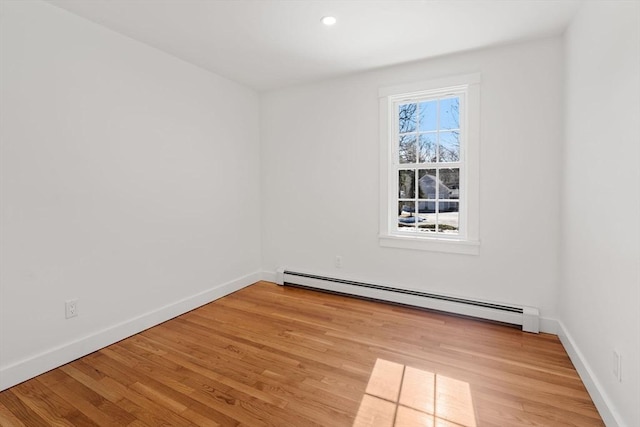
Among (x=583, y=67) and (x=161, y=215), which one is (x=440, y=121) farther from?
(x=161, y=215)

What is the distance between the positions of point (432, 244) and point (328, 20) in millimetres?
2265

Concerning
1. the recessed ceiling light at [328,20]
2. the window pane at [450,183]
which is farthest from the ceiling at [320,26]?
the window pane at [450,183]

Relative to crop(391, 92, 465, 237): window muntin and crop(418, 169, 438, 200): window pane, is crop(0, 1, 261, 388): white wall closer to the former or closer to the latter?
crop(391, 92, 465, 237): window muntin

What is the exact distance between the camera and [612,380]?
1.64 m

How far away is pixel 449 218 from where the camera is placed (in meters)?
3.23

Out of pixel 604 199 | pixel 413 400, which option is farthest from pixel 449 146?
pixel 413 400

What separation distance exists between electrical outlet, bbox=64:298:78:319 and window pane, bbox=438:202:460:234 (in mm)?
3284

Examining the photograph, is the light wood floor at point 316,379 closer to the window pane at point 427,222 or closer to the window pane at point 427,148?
the window pane at point 427,222

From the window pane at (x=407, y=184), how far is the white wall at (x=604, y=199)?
1.32m

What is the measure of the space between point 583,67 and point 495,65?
2.73 feet

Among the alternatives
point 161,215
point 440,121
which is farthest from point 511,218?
point 161,215

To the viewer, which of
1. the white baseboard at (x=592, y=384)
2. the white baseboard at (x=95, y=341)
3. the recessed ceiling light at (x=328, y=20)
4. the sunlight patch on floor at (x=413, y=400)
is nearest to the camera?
the white baseboard at (x=592, y=384)

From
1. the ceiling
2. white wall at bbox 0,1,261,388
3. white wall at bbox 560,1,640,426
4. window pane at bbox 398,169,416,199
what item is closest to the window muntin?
window pane at bbox 398,169,416,199

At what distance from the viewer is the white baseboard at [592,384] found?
1.59m
